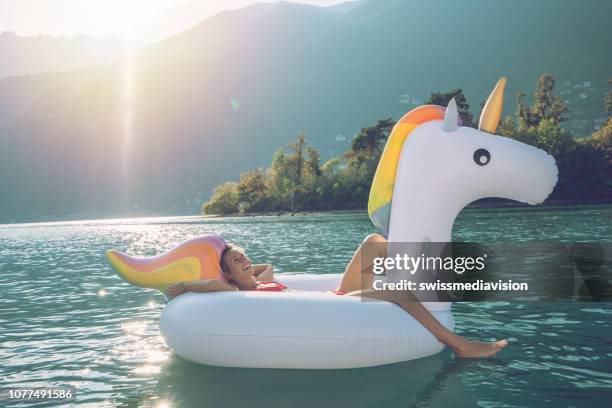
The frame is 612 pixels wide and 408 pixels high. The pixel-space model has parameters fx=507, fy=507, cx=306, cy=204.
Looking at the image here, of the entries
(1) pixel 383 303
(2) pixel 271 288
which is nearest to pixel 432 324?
(1) pixel 383 303

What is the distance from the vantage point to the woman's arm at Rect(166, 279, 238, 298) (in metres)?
4.45

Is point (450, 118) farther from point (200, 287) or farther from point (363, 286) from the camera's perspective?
point (200, 287)

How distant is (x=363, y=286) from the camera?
457cm

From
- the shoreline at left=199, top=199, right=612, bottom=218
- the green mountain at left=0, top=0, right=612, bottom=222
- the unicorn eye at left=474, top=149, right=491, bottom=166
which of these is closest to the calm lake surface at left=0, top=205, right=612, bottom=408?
the unicorn eye at left=474, top=149, right=491, bottom=166

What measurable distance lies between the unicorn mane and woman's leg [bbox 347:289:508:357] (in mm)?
606

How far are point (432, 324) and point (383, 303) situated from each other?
1.39ft

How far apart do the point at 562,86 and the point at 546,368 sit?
147 metres

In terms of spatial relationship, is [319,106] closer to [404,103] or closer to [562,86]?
[404,103]

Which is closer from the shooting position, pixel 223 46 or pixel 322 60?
pixel 322 60

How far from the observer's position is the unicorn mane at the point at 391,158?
4.45m

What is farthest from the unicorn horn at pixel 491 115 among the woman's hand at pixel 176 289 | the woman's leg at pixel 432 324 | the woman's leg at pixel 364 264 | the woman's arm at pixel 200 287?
the woman's hand at pixel 176 289

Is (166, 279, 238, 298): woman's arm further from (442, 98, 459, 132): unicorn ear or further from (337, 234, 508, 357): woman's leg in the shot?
(442, 98, 459, 132): unicorn ear

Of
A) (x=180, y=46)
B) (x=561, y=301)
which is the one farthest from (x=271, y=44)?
(x=561, y=301)

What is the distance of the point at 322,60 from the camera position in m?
178
